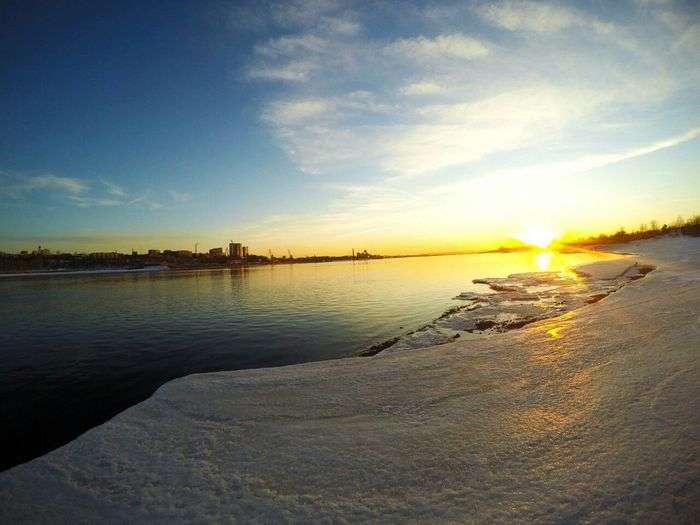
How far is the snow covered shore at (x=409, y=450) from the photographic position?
12.1 ft

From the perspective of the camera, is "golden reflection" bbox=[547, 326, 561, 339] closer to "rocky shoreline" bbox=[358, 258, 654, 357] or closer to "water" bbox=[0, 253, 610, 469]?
"rocky shoreline" bbox=[358, 258, 654, 357]

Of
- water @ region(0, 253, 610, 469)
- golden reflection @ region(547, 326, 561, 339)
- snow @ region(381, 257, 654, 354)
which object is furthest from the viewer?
snow @ region(381, 257, 654, 354)

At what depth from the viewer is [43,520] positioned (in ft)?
13.1

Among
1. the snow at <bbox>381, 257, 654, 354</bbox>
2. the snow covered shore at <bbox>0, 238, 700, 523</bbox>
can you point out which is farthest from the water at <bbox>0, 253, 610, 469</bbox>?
the snow covered shore at <bbox>0, 238, 700, 523</bbox>

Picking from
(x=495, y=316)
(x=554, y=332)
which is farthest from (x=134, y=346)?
(x=495, y=316)

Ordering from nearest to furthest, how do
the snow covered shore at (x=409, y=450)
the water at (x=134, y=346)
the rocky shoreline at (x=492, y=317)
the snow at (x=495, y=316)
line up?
1. the snow covered shore at (x=409, y=450)
2. the water at (x=134, y=346)
3. the rocky shoreline at (x=492, y=317)
4. the snow at (x=495, y=316)

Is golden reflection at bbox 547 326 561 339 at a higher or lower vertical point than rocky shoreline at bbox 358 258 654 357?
higher

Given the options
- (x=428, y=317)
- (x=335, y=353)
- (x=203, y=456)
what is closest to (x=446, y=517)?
(x=203, y=456)

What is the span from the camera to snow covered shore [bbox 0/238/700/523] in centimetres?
370

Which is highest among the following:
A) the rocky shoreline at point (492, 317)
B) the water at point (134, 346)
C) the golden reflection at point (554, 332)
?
the golden reflection at point (554, 332)

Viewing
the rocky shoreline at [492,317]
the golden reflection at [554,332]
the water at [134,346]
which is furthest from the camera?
the rocky shoreline at [492,317]

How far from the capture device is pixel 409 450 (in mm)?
4688

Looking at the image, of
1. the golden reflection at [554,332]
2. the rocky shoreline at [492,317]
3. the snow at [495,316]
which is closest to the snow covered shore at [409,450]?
the golden reflection at [554,332]

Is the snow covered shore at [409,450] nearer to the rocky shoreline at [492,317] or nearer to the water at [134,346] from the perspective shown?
the water at [134,346]
